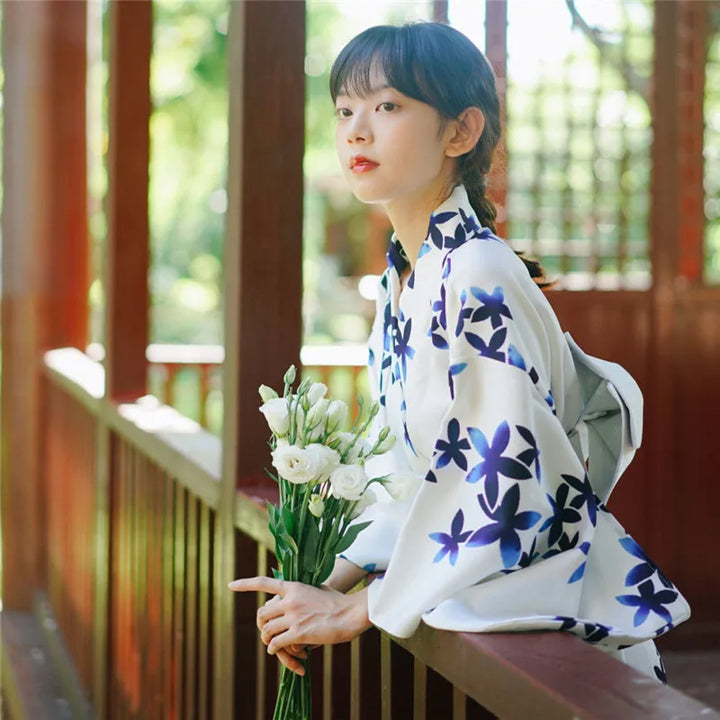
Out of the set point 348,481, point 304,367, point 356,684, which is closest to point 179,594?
point 356,684

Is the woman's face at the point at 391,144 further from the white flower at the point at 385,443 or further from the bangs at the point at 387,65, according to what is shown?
the white flower at the point at 385,443

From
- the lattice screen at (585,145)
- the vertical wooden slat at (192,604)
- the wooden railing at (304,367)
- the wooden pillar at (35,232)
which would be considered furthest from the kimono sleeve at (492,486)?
the wooden pillar at (35,232)

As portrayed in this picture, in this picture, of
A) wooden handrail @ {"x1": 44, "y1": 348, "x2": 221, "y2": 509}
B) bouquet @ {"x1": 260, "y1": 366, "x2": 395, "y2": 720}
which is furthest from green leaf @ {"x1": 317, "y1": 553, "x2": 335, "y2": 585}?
wooden handrail @ {"x1": 44, "y1": 348, "x2": 221, "y2": 509}

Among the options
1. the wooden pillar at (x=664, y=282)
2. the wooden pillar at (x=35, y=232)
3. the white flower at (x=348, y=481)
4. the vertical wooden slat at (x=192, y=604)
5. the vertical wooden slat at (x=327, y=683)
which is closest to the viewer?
the white flower at (x=348, y=481)

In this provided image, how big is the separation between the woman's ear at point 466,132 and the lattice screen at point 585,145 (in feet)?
8.32

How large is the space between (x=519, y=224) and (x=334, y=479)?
2912 millimetres

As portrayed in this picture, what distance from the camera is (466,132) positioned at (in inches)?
59.2

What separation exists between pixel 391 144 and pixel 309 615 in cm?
54

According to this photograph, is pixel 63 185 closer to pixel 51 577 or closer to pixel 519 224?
pixel 51 577

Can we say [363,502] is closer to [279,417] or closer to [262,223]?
[279,417]

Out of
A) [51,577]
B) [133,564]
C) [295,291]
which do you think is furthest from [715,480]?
[51,577]

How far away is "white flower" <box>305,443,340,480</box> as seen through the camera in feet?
4.55

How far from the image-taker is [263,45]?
2.22 meters

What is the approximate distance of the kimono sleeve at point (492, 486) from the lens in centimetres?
128
